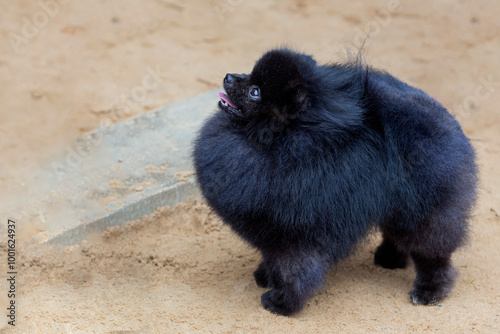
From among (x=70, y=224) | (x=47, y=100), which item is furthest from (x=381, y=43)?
(x=70, y=224)

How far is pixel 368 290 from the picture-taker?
403 centimetres

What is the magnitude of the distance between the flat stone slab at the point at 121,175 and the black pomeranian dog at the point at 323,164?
117 cm

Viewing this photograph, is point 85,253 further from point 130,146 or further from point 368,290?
point 368,290

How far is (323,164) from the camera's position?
3.29 m

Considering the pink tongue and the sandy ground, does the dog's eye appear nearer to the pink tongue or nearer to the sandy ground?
the pink tongue

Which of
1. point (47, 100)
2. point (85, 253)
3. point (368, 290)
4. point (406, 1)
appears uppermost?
point (406, 1)

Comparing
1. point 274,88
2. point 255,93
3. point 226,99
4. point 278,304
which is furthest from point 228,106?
point 278,304

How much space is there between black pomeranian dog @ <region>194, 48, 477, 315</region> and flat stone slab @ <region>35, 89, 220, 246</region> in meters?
1.17

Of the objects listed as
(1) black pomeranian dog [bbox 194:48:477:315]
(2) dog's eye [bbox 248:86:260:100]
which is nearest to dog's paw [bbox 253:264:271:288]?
(1) black pomeranian dog [bbox 194:48:477:315]

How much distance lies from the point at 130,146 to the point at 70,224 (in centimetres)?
109

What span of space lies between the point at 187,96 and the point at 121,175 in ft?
6.46

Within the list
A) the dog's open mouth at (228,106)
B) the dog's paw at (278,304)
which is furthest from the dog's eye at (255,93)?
the dog's paw at (278,304)

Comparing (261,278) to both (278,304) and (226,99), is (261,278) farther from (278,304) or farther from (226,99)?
(226,99)

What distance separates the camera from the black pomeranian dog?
328 cm
